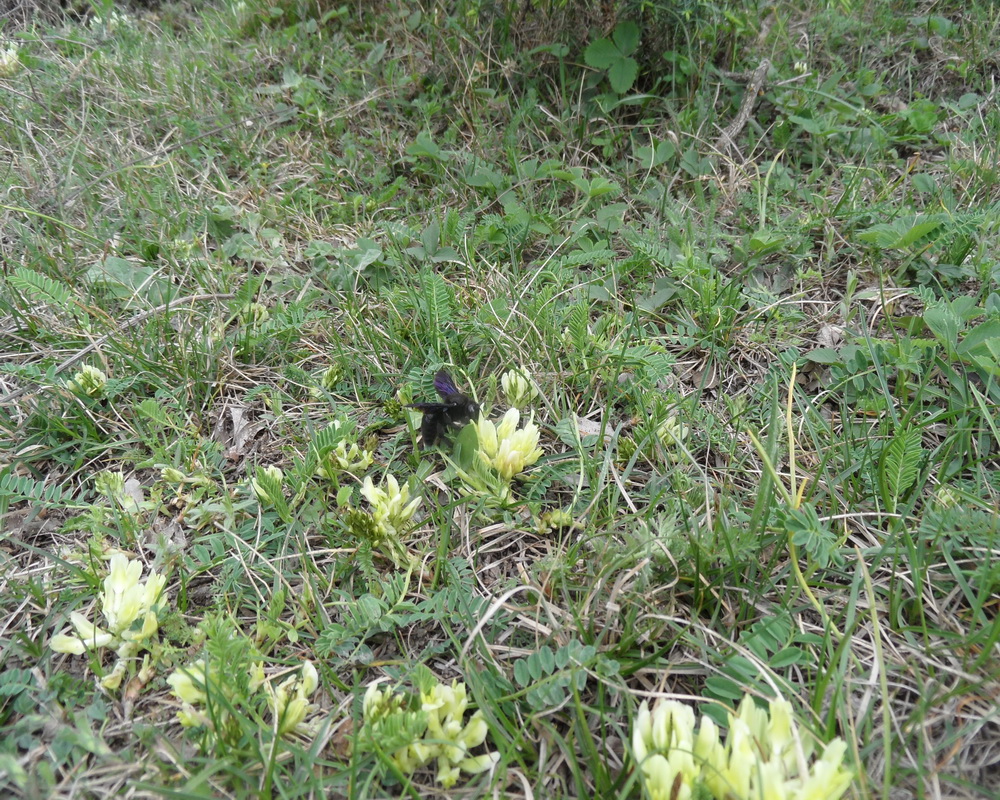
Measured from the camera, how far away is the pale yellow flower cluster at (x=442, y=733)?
1.21 metres

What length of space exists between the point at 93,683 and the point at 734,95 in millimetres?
3042

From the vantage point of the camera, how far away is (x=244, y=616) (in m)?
1.55

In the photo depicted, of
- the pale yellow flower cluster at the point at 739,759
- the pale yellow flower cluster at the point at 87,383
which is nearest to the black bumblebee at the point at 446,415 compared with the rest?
the pale yellow flower cluster at the point at 739,759

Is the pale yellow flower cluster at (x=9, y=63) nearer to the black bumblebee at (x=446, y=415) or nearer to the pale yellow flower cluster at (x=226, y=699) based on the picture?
the black bumblebee at (x=446, y=415)

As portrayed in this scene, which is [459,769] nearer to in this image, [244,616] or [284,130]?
[244,616]

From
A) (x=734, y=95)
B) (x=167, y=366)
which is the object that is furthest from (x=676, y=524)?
(x=734, y=95)

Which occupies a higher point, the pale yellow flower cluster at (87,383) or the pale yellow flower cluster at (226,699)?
the pale yellow flower cluster at (87,383)

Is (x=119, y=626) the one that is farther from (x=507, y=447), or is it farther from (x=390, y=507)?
(x=507, y=447)

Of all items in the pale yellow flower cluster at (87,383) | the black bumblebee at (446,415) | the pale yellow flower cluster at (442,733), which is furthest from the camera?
the pale yellow flower cluster at (87,383)

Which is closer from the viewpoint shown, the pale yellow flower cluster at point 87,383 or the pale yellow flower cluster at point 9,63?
the pale yellow flower cluster at point 87,383

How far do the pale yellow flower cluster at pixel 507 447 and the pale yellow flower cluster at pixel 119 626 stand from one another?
0.79m

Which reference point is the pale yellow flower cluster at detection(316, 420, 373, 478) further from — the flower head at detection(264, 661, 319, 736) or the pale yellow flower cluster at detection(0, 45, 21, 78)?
the pale yellow flower cluster at detection(0, 45, 21, 78)

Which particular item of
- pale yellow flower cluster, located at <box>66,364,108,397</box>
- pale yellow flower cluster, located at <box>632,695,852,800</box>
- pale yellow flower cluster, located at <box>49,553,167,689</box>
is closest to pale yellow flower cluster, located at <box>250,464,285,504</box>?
pale yellow flower cluster, located at <box>49,553,167,689</box>

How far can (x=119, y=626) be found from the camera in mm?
1394
